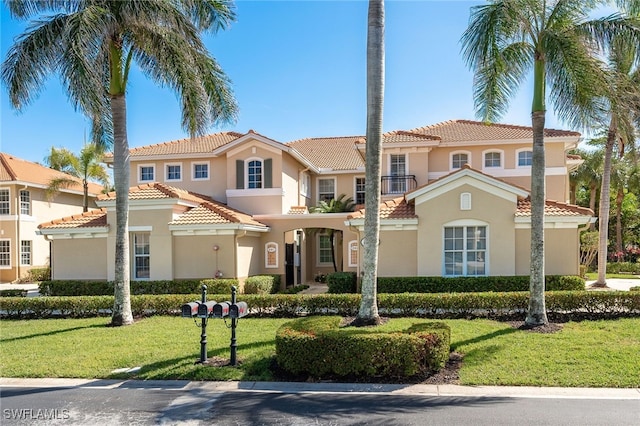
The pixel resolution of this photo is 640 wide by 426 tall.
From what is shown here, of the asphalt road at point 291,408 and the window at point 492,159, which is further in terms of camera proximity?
the window at point 492,159

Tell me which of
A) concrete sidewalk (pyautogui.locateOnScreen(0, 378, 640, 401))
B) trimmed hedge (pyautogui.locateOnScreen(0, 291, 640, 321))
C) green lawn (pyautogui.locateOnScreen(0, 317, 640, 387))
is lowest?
concrete sidewalk (pyautogui.locateOnScreen(0, 378, 640, 401))

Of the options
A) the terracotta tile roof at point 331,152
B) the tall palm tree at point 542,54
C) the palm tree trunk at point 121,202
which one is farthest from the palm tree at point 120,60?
the terracotta tile roof at point 331,152

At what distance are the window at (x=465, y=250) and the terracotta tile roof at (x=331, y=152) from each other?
9507mm

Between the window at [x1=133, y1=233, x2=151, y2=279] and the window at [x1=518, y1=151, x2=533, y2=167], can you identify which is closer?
the window at [x1=133, y1=233, x2=151, y2=279]

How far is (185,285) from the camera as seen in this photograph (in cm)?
1702

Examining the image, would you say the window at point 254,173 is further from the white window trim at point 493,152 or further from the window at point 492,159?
the window at point 492,159

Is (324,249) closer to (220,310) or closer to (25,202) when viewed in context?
(220,310)

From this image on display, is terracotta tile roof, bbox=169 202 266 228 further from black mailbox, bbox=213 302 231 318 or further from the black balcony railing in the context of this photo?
black mailbox, bbox=213 302 231 318

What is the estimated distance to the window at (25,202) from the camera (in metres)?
28.7

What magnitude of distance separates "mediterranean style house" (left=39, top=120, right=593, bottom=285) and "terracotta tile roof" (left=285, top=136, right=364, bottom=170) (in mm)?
190

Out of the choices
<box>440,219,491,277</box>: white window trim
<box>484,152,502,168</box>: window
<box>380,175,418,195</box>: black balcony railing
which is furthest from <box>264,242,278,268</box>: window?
<box>484,152,502,168</box>: window

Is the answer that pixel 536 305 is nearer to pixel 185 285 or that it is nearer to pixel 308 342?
pixel 308 342

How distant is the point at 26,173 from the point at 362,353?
31.0m

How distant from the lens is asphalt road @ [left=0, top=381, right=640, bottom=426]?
6.07 m
